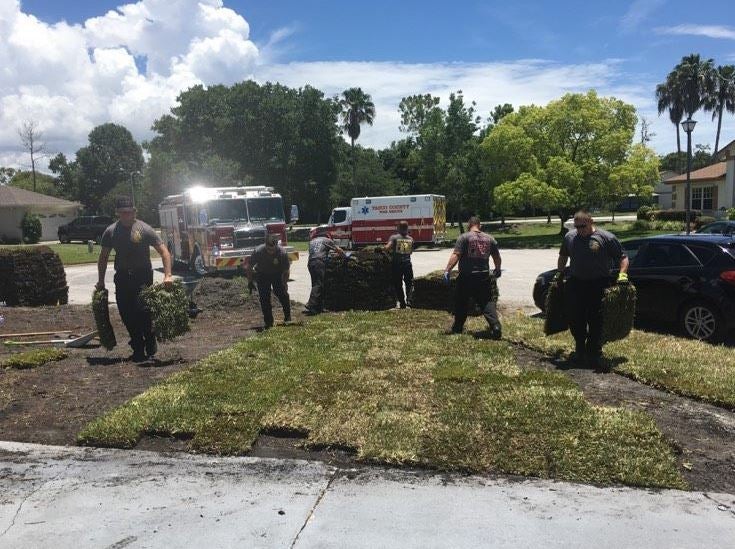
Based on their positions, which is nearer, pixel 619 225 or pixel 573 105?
pixel 573 105

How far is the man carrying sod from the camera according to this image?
6.61 meters

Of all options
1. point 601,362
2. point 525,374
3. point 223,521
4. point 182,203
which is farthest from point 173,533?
point 182,203

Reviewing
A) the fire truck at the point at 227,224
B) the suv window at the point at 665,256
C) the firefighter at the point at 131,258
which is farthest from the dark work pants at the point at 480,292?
the fire truck at the point at 227,224

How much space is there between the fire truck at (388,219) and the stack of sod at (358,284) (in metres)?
17.6

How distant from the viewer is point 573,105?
31859 mm

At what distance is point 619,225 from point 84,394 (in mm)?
44387

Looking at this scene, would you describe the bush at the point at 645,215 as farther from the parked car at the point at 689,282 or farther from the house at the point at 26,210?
the house at the point at 26,210

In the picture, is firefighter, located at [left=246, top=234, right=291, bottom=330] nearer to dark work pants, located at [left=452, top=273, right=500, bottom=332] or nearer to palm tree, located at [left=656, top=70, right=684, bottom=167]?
dark work pants, located at [left=452, top=273, right=500, bottom=332]

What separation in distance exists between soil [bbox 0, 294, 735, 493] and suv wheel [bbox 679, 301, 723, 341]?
2408mm

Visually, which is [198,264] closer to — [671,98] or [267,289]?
[267,289]

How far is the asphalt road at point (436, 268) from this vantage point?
13157 mm

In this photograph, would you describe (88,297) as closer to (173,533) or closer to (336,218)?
(173,533)

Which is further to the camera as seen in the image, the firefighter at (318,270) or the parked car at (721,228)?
the parked car at (721,228)

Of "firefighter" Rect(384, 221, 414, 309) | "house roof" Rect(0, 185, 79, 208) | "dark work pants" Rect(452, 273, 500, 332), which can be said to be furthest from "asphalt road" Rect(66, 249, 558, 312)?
"house roof" Rect(0, 185, 79, 208)
